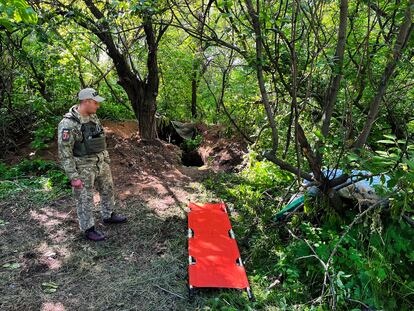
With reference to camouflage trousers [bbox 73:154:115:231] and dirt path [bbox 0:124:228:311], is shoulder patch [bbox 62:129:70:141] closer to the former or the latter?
camouflage trousers [bbox 73:154:115:231]

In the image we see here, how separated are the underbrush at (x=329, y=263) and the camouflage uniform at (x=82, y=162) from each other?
6.28ft

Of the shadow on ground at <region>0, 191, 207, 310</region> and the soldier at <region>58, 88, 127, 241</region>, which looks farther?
the soldier at <region>58, 88, 127, 241</region>

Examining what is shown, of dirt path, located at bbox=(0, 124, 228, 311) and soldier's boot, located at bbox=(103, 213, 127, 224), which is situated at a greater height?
soldier's boot, located at bbox=(103, 213, 127, 224)

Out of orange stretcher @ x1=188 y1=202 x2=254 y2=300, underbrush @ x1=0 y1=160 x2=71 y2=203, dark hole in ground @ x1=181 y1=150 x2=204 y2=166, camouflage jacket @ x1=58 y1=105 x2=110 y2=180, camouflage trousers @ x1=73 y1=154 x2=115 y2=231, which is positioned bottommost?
dark hole in ground @ x1=181 y1=150 x2=204 y2=166

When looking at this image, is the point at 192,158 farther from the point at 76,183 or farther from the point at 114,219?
the point at 76,183

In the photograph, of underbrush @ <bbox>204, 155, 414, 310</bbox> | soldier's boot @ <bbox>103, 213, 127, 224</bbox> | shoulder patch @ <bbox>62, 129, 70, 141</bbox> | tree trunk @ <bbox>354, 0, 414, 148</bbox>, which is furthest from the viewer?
soldier's boot @ <bbox>103, 213, 127, 224</bbox>

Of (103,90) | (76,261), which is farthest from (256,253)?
(103,90)

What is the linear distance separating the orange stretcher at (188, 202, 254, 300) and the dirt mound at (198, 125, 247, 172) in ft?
8.50

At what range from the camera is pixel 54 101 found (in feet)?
26.1

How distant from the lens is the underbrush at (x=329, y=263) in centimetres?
313

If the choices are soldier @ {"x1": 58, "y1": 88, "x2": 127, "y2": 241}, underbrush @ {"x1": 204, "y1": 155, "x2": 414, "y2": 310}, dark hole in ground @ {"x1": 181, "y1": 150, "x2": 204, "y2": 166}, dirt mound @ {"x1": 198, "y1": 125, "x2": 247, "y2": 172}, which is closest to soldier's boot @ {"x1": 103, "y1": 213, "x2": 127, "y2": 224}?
soldier @ {"x1": 58, "y1": 88, "x2": 127, "y2": 241}

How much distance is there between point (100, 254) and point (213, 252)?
1320mm

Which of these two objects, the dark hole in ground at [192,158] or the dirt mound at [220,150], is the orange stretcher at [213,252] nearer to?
the dirt mound at [220,150]

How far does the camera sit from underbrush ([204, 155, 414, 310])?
3.13 meters
